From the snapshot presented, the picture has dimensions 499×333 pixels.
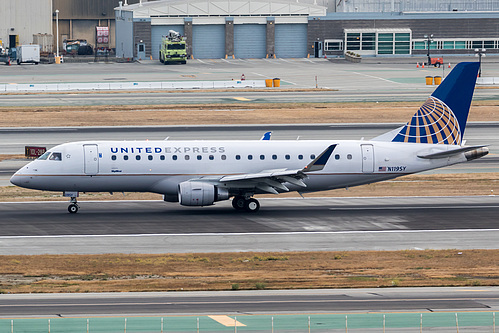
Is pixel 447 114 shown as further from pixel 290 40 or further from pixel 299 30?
pixel 299 30

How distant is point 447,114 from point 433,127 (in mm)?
1133

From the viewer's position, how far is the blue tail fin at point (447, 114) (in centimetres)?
4800

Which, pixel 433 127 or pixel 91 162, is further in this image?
pixel 433 127

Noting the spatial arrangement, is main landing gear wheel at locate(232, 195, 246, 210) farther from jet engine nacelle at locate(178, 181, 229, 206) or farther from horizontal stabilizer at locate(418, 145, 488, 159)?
horizontal stabilizer at locate(418, 145, 488, 159)

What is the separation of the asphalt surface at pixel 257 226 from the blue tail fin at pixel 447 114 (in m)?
4.12

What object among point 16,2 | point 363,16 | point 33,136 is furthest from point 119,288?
point 16,2

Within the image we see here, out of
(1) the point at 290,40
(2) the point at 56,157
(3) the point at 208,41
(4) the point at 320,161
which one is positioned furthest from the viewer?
(1) the point at 290,40

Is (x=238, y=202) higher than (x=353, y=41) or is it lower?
lower

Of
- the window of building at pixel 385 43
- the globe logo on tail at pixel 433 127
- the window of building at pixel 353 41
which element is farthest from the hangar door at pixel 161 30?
the globe logo on tail at pixel 433 127

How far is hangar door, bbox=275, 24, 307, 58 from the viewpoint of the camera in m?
159

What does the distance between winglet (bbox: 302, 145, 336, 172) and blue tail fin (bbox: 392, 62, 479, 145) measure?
20.9ft

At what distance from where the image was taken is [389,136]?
1914 inches

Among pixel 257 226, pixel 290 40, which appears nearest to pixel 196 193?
pixel 257 226

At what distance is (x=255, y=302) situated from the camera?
28.8m
